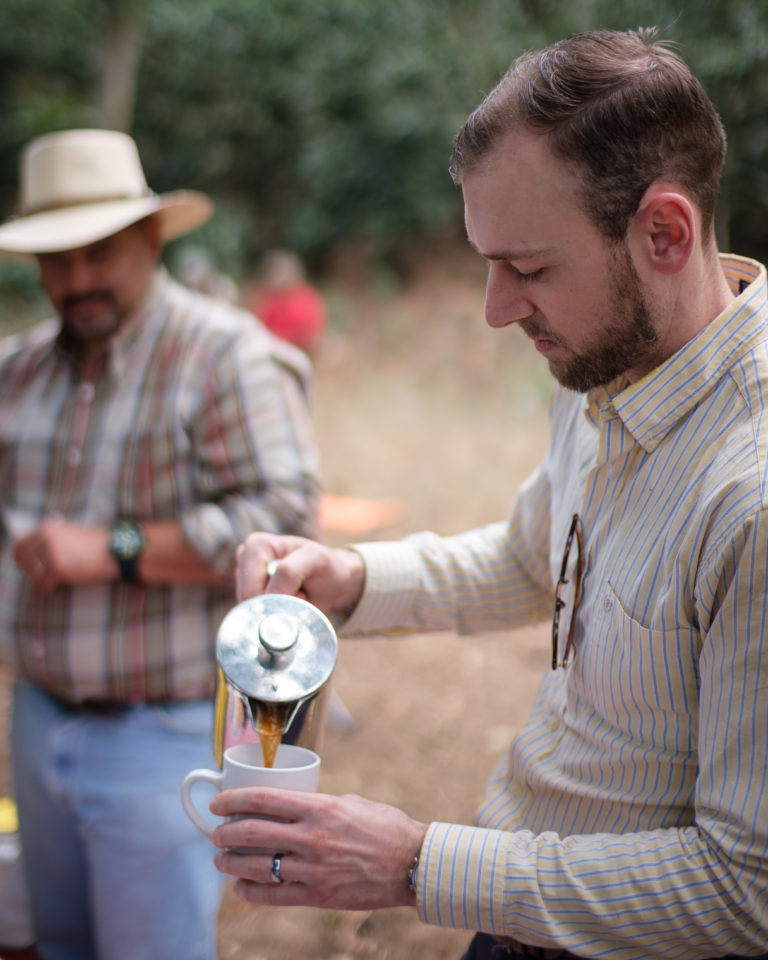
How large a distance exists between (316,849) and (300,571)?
48 centimetres

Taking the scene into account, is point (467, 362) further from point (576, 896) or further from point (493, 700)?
point (576, 896)

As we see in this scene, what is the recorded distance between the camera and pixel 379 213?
45.3ft

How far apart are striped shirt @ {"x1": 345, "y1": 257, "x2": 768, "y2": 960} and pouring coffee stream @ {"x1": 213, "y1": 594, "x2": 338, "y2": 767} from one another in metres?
0.23

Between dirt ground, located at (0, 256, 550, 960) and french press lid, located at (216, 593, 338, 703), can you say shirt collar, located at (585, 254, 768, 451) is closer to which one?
french press lid, located at (216, 593, 338, 703)

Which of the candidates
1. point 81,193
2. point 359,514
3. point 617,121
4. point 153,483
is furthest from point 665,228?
point 359,514

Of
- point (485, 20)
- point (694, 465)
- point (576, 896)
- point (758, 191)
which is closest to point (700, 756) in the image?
point (576, 896)

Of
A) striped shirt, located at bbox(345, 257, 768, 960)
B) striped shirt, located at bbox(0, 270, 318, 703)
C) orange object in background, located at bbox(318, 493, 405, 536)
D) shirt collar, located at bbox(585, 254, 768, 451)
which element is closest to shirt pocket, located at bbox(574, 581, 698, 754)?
striped shirt, located at bbox(345, 257, 768, 960)

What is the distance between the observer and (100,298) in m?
2.50

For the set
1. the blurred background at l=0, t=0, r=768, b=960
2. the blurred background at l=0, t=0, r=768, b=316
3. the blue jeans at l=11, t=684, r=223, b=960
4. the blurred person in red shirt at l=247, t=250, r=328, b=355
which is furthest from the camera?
the blurred background at l=0, t=0, r=768, b=316

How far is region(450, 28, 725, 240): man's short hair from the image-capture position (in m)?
1.23

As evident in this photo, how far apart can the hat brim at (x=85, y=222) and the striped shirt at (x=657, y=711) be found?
1500 millimetres

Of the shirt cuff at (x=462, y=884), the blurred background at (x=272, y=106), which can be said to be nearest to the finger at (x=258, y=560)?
the shirt cuff at (x=462, y=884)

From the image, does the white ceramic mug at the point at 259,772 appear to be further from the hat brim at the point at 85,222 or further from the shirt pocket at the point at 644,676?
the hat brim at the point at 85,222

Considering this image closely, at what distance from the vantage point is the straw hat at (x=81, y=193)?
255 cm
